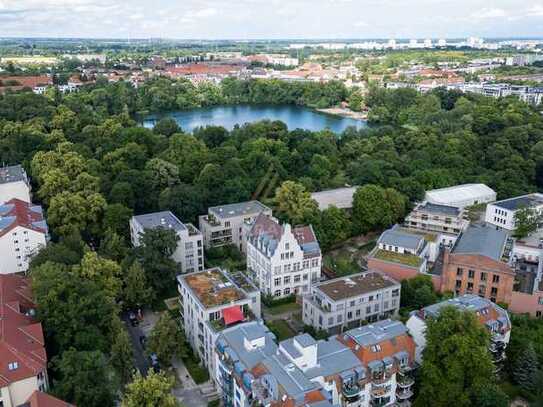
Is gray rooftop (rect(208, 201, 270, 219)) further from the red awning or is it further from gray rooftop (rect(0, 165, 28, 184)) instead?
gray rooftop (rect(0, 165, 28, 184))

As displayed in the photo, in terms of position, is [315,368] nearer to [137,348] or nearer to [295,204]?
[137,348]

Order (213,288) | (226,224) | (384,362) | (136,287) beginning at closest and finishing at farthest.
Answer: (384,362) → (213,288) → (136,287) → (226,224)

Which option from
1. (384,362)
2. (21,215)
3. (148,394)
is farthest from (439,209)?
(21,215)

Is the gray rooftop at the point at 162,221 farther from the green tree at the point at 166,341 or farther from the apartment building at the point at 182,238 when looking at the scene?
the green tree at the point at 166,341

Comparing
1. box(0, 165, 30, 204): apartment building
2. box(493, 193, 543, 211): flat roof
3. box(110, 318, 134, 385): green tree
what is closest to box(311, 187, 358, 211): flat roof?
box(493, 193, 543, 211): flat roof

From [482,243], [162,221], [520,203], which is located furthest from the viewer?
[520,203]

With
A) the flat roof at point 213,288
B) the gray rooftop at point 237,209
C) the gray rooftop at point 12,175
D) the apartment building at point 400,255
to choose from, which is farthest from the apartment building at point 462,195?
the gray rooftop at point 12,175
